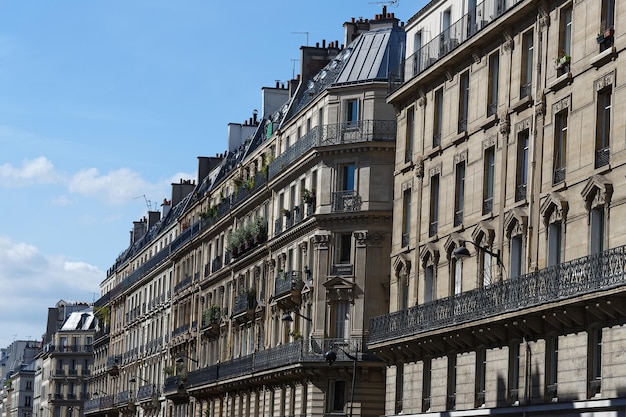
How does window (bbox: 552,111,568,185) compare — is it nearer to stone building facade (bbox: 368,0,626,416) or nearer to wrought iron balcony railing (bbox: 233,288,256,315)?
stone building facade (bbox: 368,0,626,416)

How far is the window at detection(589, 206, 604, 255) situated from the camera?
3653cm

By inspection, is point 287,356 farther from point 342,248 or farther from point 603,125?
point 603,125

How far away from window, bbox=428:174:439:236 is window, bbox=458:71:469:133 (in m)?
2.61

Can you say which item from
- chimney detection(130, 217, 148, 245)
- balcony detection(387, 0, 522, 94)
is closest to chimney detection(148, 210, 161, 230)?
chimney detection(130, 217, 148, 245)

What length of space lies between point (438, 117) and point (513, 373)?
36.9 feet

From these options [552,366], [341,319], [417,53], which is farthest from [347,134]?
[552,366]

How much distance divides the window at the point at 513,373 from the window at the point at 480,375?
2095 mm

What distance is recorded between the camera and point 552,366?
38688 millimetres

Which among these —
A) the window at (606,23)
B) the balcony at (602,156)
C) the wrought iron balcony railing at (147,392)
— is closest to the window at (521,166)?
the balcony at (602,156)

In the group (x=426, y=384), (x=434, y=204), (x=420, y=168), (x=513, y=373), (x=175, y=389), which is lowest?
(x=426, y=384)

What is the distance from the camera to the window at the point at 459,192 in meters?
46.9

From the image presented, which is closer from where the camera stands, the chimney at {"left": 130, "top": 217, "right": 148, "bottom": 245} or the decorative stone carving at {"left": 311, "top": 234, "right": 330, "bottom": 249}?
the decorative stone carving at {"left": 311, "top": 234, "right": 330, "bottom": 249}

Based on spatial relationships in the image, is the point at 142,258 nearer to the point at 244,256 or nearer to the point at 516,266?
the point at 244,256

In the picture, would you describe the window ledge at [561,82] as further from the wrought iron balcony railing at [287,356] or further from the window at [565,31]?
the wrought iron balcony railing at [287,356]
